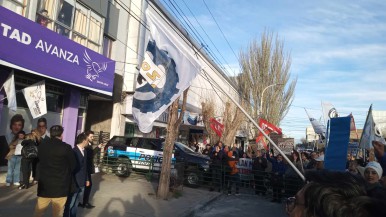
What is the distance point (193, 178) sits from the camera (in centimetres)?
1390

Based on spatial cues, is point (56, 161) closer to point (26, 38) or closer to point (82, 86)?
point (26, 38)

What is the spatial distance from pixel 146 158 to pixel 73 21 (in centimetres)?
623

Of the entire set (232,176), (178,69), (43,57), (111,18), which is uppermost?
(111,18)

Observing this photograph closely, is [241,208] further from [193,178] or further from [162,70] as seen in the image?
[162,70]

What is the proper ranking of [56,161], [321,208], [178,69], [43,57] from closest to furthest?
[321,208], [56,161], [178,69], [43,57]

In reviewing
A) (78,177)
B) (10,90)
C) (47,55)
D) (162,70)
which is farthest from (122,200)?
(47,55)

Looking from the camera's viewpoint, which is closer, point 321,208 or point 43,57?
point 321,208

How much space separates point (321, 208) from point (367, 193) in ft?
0.72

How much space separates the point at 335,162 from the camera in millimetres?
6605

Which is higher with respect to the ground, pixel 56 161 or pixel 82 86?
pixel 82 86

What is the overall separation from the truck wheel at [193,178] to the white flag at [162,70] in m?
6.48

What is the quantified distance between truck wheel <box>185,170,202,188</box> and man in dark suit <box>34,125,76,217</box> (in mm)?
8695

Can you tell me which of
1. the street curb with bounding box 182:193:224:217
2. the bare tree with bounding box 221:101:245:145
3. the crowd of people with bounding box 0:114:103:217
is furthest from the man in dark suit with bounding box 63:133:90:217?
the bare tree with bounding box 221:101:245:145

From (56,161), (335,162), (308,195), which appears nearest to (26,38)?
(56,161)
